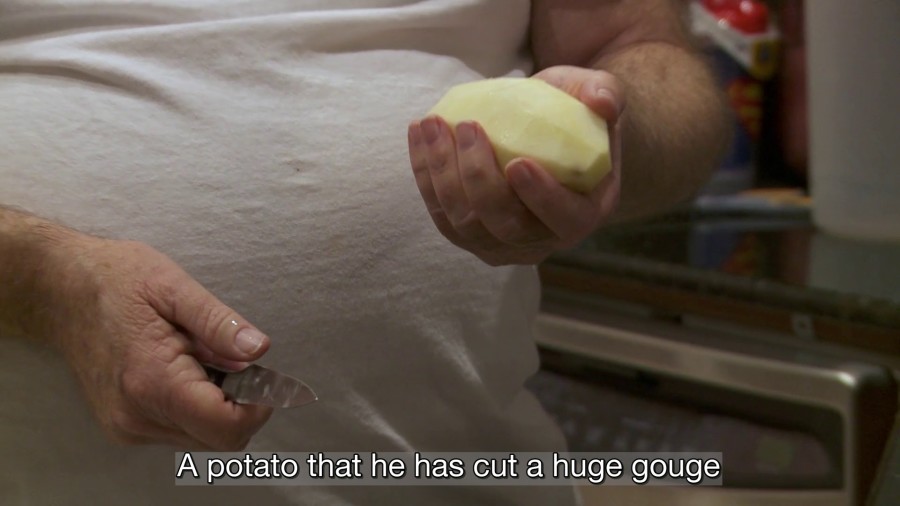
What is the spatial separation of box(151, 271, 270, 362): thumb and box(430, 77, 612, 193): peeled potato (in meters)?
0.15

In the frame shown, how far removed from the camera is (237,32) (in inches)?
21.1

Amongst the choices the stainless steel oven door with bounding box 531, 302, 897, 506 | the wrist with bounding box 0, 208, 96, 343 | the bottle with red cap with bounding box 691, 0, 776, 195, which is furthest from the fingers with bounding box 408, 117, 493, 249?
the bottle with red cap with bounding box 691, 0, 776, 195

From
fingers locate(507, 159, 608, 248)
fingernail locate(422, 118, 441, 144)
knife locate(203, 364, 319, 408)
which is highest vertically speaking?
fingernail locate(422, 118, 441, 144)

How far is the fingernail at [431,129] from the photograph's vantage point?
0.41 meters

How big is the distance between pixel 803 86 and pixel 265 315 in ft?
3.07

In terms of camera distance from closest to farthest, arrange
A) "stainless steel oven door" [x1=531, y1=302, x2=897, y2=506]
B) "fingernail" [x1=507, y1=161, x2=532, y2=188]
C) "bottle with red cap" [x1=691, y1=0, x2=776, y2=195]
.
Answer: "fingernail" [x1=507, y1=161, x2=532, y2=188] < "stainless steel oven door" [x1=531, y1=302, x2=897, y2=506] < "bottle with red cap" [x1=691, y1=0, x2=776, y2=195]

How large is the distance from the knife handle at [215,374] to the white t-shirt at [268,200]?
0.07 m

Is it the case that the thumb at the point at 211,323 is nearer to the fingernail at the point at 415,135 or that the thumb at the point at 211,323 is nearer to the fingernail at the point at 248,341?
the fingernail at the point at 248,341

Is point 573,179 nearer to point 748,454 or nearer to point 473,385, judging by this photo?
point 473,385

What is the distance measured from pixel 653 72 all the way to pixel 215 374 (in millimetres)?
378

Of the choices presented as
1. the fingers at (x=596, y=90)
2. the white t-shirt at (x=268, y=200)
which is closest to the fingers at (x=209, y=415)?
the white t-shirt at (x=268, y=200)

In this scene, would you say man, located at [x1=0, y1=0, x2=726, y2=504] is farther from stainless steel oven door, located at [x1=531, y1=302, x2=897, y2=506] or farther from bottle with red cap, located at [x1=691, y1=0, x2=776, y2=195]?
bottle with red cap, located at [x1=691, y1=0, x2=776, y2=195]

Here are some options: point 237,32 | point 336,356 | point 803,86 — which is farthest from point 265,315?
point 803,86

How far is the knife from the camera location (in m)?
0.40
